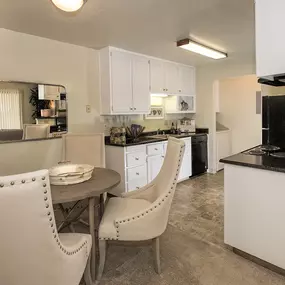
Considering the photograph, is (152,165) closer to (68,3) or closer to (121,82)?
(121,82)

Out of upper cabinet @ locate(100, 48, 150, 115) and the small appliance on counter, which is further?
the small appliance on counter

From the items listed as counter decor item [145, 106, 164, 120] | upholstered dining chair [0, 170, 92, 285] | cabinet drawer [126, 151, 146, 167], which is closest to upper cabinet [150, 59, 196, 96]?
counter decor item [145, 106, 164, 120]

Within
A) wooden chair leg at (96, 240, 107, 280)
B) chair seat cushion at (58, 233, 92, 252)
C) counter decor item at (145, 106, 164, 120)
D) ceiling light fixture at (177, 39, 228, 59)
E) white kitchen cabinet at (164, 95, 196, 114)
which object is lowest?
wooden chair leg at (96, 240, 107, 280)

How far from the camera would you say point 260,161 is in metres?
2.06

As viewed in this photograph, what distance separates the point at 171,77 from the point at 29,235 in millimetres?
4107

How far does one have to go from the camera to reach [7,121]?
9.34 feet

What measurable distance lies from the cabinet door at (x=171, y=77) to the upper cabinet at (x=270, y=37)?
2.76 metres

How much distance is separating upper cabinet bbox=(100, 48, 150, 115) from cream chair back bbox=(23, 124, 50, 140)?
92 cm

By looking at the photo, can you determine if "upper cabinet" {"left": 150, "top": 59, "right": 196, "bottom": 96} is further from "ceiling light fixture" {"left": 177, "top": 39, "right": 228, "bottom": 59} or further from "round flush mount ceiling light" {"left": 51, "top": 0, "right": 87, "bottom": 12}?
"round flush mount ceiling light" {"left": 51, "top": 0, "right": 87, "bottom": 12}

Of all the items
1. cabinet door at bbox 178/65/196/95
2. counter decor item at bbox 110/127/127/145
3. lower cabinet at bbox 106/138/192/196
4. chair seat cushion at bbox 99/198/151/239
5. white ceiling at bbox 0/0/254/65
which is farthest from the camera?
cabinet door at bbox 178/65/196/95

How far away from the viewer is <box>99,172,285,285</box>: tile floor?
6.11ft

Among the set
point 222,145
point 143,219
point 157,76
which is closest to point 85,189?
point 143,219

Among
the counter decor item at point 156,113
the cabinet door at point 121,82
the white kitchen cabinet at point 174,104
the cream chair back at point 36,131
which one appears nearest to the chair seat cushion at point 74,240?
the cream chair back at point 36,131

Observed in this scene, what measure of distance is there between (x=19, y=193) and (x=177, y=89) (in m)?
4.20
